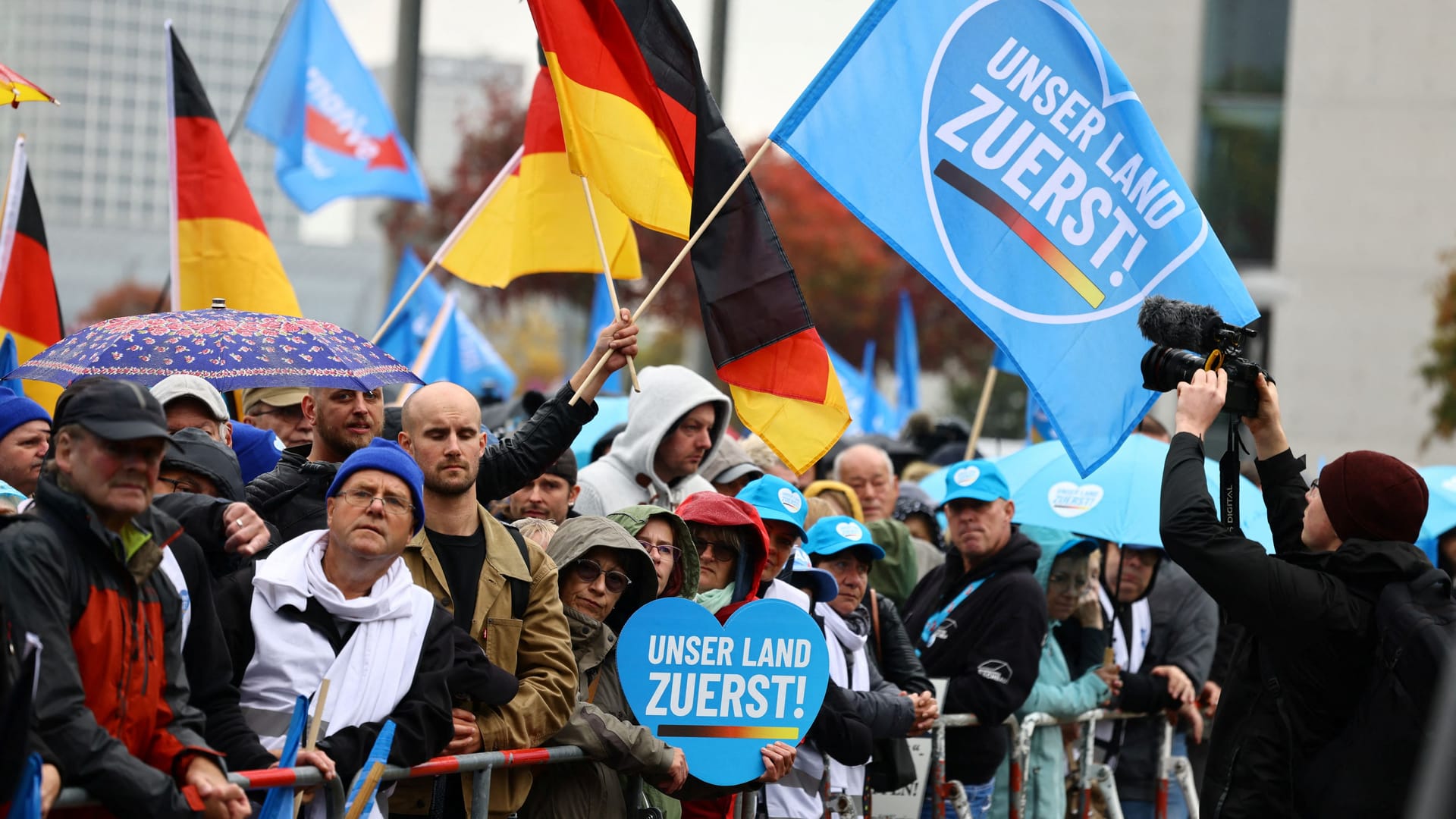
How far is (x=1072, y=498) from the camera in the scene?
8.15 m

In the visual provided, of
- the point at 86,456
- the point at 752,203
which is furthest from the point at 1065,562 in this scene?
the point at 86,456

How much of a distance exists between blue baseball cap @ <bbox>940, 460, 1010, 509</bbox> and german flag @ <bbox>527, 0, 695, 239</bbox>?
72.8 inches

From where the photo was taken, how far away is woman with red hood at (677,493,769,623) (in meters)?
6.10

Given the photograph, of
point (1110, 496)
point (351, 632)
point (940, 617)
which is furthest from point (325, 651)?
point (1110, 496)

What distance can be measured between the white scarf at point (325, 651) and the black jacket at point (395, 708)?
23 mm

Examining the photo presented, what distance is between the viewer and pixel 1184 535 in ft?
16.7

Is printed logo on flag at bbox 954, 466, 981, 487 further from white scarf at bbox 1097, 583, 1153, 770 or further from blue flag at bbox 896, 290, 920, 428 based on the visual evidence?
blue flag at bbox 896, 290, 920, 428

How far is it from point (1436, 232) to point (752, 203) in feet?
87.3

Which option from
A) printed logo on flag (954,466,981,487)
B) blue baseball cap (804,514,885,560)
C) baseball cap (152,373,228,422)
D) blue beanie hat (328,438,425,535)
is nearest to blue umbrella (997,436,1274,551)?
printed logo on flag (954,466,981,487)

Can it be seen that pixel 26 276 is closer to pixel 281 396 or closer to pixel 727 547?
pixel 281 396

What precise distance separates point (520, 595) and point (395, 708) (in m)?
0.70

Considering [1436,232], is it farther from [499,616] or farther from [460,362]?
[499,616]

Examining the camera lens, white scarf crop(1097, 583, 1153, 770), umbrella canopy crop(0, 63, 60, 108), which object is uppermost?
umbrella canopy crop(0, 63, 60, 108)

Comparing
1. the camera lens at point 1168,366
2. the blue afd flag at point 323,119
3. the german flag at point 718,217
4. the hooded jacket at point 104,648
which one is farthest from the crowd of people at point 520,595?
the blue afd flag at point 323,119
